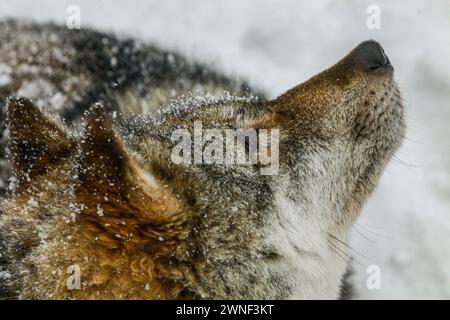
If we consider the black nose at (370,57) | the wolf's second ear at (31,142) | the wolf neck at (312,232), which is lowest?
the wolf neck at (312,232)

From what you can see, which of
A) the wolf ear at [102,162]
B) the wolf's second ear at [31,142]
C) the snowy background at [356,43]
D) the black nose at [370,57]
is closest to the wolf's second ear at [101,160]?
the wolf ear at [102,162]

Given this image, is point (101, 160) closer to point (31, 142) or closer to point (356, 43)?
point (31, 142)

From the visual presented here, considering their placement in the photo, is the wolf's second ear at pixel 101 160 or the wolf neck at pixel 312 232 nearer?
the wolf's second ear at pixel 101 160

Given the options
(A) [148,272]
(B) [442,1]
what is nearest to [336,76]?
(A) [148,272]

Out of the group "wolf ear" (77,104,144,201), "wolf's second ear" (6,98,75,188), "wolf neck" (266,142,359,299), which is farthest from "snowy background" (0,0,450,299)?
"wolf ear" (77,104,144,201)

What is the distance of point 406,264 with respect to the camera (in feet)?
17.8

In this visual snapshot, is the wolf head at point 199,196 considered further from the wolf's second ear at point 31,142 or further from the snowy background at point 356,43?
the snowy background at point 356,43

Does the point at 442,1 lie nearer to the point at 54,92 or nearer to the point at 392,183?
the point at 392,183

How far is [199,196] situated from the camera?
296 centimetres

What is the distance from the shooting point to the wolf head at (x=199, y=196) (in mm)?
2713

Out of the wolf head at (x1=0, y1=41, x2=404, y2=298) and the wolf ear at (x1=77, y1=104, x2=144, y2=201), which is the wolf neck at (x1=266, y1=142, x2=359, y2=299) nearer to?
the wolf head at (x1=0, y1=41, x2=404, y2=298)

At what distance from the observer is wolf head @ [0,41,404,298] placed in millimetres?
2713

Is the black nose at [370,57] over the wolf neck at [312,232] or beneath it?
over
